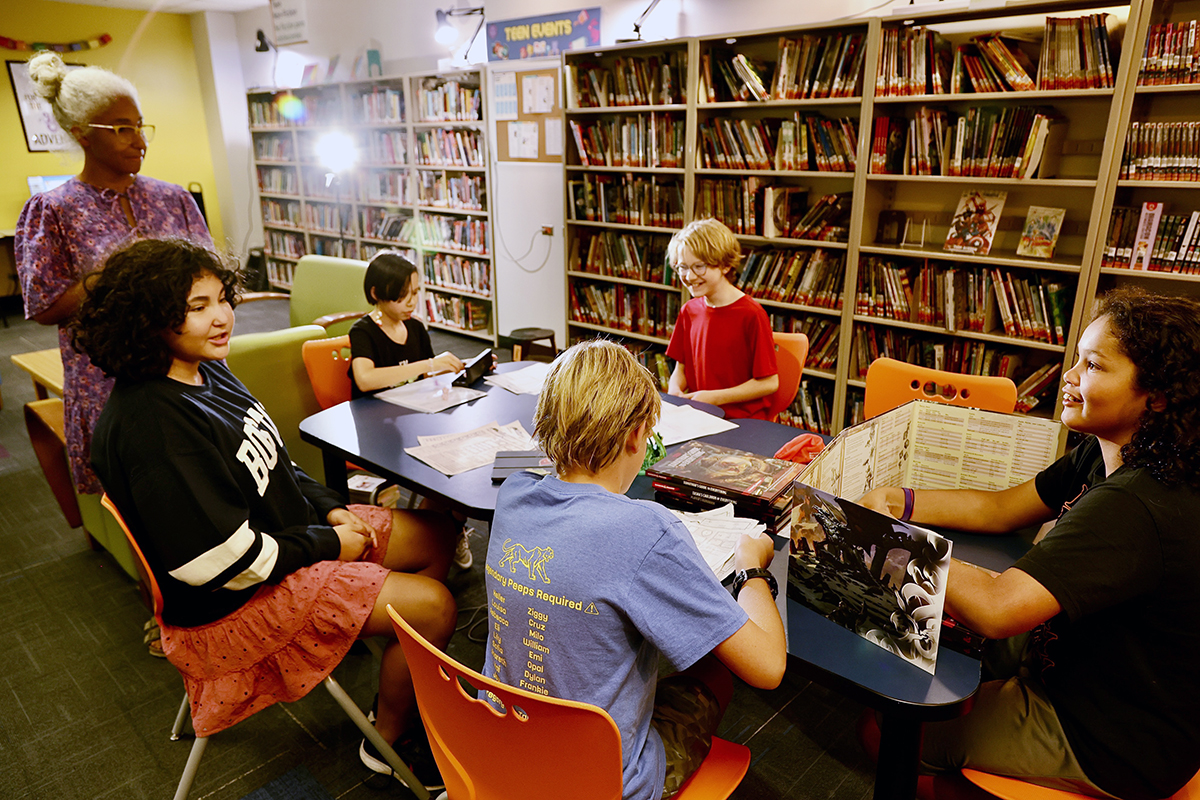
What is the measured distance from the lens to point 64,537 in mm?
2949

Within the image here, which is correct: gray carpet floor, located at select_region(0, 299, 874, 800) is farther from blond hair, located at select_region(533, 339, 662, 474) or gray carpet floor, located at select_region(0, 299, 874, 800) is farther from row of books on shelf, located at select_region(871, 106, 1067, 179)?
row of books on shelf, located at select_region(871, 106, 1067, 179)

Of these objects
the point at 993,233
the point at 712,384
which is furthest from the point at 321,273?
the point at 993,233

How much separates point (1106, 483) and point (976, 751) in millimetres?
492

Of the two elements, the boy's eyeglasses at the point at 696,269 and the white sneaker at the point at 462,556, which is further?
the white sneaker at the point at 462,556

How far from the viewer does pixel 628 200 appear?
14.1ft

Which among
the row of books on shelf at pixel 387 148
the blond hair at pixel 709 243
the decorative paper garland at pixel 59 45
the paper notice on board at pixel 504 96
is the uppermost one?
the decorative paper garland at pixel 59 45

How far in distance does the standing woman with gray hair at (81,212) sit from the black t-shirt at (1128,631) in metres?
2.15

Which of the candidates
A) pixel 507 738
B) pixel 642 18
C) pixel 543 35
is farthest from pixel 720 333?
pixel 543 35

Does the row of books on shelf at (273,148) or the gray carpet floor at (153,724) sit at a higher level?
A: the row of books on shelf at (273,148)

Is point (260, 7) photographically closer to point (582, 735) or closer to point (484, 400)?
point (484, 400)

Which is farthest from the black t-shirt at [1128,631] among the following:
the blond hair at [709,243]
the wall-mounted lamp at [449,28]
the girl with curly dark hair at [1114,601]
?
the wall-mounted lamp at [449,28]

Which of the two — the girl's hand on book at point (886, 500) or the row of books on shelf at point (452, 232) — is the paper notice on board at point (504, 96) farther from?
the girl's hand on book at point (886, 500)

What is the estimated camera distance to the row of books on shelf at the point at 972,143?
2855 mm

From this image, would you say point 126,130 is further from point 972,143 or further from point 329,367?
point 972,143
